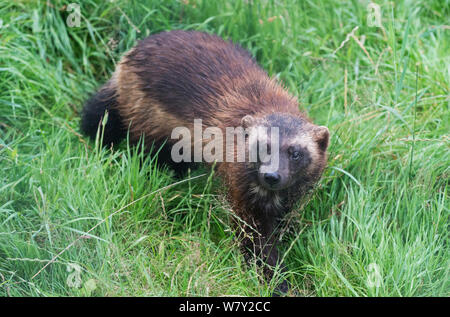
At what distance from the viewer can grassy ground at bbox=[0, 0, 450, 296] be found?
11.5ft

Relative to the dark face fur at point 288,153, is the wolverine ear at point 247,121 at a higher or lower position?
higher

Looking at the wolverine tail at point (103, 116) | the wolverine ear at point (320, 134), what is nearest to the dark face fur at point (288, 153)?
the wolverine ear at point (320, 134)

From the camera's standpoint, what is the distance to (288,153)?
3.79 m

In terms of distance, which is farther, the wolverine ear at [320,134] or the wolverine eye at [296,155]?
the wolverine ear at [320,134]

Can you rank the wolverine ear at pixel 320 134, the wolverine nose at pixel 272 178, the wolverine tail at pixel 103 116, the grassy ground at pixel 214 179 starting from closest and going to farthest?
the grassy ground at pixel 214 179 < the wolverine nose at pixel 272 178 < the wolverine ear at pixel 320 134 < the wolverine tail at pixel 103 116

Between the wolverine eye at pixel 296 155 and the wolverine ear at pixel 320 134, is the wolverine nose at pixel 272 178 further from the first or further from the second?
the wolverine ear at pixel 320 134

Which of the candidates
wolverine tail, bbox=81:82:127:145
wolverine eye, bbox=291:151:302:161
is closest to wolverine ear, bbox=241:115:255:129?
wolverine eye, bbox=291:151:302:161

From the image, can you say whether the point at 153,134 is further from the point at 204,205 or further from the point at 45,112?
the point at 45,112

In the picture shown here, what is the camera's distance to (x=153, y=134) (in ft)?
15.0

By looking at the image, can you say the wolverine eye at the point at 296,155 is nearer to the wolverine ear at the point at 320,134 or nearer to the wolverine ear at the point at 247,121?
the wolverine ear at the point at 320,134

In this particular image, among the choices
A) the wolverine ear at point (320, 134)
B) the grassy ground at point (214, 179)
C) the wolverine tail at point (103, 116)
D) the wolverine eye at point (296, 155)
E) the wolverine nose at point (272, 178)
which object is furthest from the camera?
the wolverine tail at point (103, 116)

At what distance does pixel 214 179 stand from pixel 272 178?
2.64 feet

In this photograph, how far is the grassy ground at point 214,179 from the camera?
11.5ft
